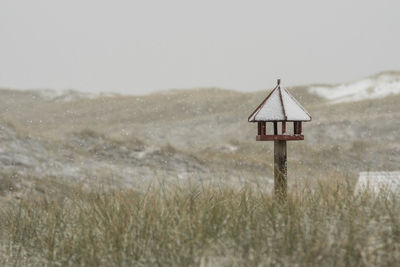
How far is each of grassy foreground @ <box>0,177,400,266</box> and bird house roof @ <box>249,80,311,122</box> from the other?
789mm

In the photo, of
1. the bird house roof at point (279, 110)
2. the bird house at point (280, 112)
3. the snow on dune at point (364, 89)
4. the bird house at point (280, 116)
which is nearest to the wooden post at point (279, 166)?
the bird house at point (280, 116)

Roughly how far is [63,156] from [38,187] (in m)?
3.65

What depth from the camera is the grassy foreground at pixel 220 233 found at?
3625 millimetres

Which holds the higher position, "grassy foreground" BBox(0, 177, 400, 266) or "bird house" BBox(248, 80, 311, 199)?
"bird house" BBox(248, 80, 311, 199)

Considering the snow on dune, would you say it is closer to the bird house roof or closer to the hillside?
the hillside

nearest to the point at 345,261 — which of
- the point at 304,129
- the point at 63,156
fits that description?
the point at 63,156

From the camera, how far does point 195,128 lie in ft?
93.9

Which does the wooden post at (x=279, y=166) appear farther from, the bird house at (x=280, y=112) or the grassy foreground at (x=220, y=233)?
the grassy foreground at (x=220, y=233)

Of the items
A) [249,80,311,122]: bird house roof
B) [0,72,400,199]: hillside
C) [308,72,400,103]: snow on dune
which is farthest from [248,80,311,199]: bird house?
[308,72,400,103]: snow on dune

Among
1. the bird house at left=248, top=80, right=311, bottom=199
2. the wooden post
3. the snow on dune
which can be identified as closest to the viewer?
the wooden post

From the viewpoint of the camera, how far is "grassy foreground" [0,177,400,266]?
3.62 meters

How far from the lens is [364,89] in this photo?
38219 mm

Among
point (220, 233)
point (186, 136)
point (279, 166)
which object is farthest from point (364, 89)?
point (220, 233)

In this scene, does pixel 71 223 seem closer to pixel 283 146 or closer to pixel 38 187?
pixel 283 146
